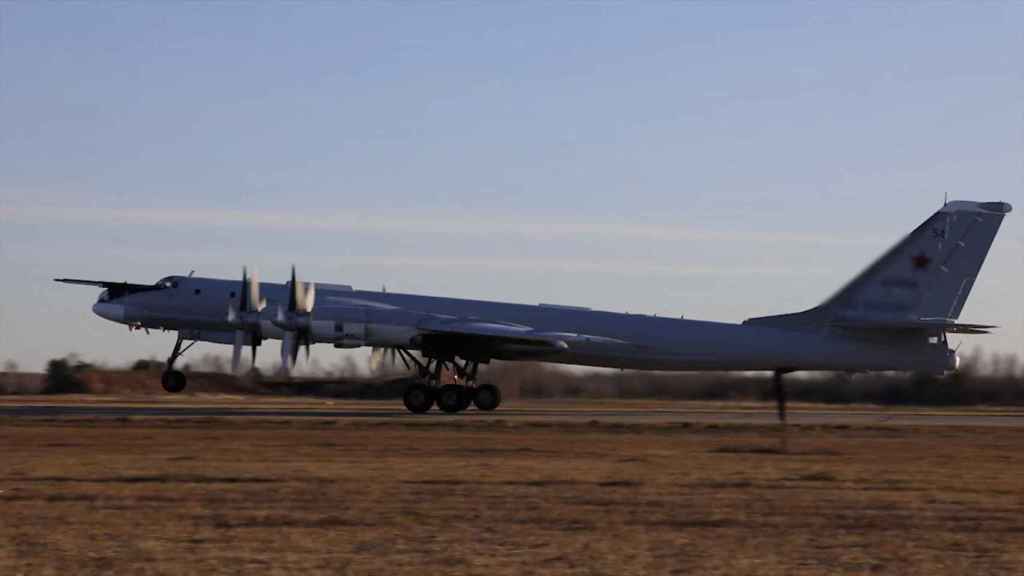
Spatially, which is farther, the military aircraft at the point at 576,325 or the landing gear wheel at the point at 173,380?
the landing gear wheel at the point at 173,380

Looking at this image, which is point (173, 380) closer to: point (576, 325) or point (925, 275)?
point (576, 325)

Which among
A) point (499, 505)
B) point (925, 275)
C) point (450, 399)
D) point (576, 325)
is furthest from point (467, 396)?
point (499, 505)

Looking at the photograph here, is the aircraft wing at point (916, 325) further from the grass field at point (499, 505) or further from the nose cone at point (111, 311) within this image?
the nose cone at point (111, 311)

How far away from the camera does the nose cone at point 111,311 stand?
38.7 metres

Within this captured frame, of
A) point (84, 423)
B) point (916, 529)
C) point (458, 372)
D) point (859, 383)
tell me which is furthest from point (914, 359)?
point (916, 529)

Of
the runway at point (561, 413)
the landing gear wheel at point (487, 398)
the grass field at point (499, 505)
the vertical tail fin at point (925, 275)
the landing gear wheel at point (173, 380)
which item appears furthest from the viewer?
the vertical tail fin at point (925, 275)

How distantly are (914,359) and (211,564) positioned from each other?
30352 mm

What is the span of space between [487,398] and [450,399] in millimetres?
1318

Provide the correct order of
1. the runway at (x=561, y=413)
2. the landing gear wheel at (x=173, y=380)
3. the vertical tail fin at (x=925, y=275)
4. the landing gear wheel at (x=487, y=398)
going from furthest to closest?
the vertical tail fin at (x=925, y=275) < the landing gear wheel at (x=173, y=380) < the landing gear wheel at (x=487, y=398) < the runway at (x=561, y=413)

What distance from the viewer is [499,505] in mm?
14844

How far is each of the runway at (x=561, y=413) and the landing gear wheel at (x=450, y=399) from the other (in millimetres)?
304

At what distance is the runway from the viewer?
1282 inches

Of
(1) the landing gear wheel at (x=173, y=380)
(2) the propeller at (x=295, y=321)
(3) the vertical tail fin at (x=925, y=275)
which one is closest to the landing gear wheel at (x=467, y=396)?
(2) the propeller at (x=295, y=321)

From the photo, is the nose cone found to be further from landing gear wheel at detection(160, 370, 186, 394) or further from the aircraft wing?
the aircraft wing
